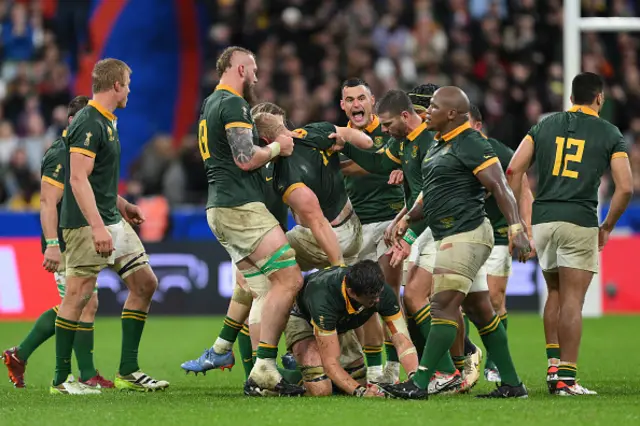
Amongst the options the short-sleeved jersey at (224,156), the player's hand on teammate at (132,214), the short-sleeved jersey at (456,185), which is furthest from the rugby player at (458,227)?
the player's hand on teammate at (132,214)

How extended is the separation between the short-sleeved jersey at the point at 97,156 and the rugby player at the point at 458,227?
2596 millimetres

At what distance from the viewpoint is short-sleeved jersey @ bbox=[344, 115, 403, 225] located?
10586mm

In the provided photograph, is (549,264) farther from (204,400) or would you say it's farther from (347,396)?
(204,400)

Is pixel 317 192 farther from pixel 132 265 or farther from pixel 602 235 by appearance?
pixel 602 235

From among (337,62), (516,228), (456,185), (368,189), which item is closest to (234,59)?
(368,189)

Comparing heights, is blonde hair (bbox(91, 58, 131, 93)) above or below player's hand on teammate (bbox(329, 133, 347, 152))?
above

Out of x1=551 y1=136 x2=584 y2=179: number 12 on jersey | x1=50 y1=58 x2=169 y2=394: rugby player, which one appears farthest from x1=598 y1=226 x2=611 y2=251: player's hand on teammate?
x1=50 y1=58 x2=169 y2=394: rugby player

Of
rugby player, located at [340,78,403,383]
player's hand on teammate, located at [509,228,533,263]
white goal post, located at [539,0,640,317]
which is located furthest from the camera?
white goal post, located at [539,0,640,317]

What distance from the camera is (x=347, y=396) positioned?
356 inches

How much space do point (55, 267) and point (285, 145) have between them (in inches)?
88.3

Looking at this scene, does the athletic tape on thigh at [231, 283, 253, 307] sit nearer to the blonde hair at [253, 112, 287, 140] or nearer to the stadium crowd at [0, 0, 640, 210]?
the blonde hair at [253, 112, 287, 140]

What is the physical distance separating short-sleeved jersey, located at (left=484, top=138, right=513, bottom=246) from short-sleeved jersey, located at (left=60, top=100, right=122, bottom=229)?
10.7ft

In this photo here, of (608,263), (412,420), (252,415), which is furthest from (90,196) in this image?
(608,263)

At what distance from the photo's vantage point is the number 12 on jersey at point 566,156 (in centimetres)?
938
